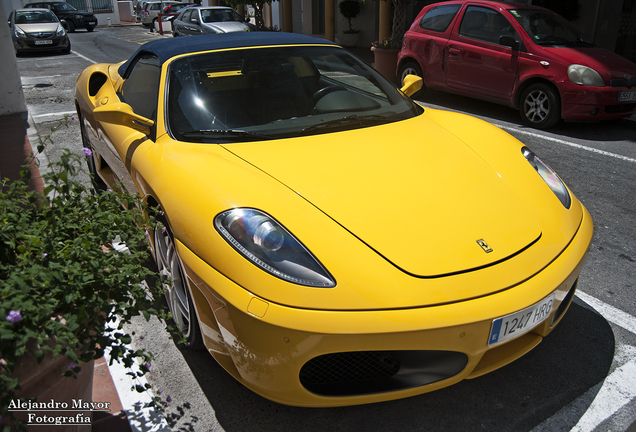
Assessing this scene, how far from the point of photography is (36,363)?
1.44 metres

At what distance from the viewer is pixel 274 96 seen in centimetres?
296

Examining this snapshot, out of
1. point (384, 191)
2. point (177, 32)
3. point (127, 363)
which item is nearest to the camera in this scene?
point (127, 363)

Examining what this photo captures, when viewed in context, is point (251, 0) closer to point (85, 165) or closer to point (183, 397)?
point (85, 165)

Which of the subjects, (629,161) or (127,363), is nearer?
(127,363)

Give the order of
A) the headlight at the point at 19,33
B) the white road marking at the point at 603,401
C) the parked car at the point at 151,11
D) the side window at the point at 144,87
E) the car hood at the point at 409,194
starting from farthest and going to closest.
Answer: the parked car at the point at 151,11 < the headlight at the point at 19,33 < the side window at the point at 144,87 < the white road marking at the point at 603,401 < the car hood at the point at 409,194

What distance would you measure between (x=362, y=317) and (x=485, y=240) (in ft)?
2.06

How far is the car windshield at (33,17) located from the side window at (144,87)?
651 inches

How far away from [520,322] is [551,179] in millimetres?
1067

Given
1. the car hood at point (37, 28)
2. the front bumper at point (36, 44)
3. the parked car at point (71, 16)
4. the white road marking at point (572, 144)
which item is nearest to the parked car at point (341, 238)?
the white road marking at point (572, 144)

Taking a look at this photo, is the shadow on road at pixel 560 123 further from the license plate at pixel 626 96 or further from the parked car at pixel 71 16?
the parked car at pixel 71 16

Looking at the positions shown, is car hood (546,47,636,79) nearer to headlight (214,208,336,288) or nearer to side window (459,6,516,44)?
side window (459,6,516,44)

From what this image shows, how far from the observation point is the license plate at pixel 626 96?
636cm

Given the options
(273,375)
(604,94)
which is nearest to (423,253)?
(273,375)

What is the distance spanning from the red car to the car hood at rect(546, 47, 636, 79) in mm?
11
